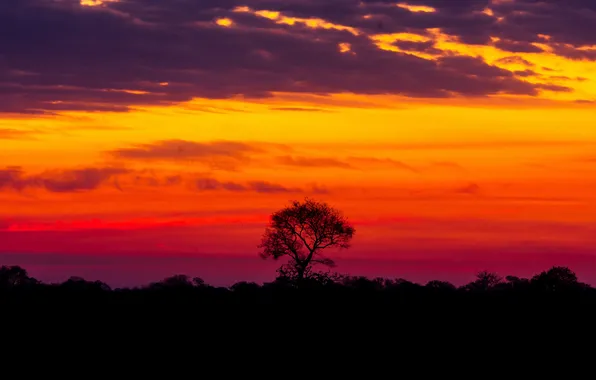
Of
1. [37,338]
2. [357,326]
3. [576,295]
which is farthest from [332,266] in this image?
[37,338]

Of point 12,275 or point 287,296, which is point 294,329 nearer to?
point 287,296

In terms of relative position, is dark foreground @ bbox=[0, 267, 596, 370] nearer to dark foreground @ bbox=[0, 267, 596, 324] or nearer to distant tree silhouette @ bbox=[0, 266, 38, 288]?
dark foreground @ bbox=[0, 267, 596, 324]

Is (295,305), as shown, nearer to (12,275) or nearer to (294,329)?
(294,329)

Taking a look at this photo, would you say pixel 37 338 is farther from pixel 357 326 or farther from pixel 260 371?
pixel 357 326

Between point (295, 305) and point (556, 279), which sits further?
point (556, 279)

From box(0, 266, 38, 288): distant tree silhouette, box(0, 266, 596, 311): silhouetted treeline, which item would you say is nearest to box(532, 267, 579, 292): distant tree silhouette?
box(0, 266, 596, 311): silhouetted treeline

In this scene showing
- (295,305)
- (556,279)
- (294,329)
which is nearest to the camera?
(294,329)

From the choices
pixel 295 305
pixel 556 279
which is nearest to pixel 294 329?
pixel 295 305

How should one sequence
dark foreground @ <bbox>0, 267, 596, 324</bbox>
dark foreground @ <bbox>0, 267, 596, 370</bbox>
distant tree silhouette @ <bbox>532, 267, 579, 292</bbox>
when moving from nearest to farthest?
dark foreground @ <bbox>0, 267, 596, 370</bbox>, dark foreground @ <bbox>0, 267, 596, 324</bbox>, distant tree silhouette @ <bbox>532, 267, 579, 292</bbox>

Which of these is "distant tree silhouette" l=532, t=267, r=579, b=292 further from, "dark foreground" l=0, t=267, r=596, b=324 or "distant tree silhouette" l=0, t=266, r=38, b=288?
"distant tree silhouette" l=0, t=266, r=38, b=288

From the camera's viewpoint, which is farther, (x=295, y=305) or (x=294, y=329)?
(x=295, y=305)

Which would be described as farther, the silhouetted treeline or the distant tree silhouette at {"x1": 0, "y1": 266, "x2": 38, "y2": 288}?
the distant tree silhouette at {"x1": 0, "y1": 266, "x2": 38, "y2": 288}

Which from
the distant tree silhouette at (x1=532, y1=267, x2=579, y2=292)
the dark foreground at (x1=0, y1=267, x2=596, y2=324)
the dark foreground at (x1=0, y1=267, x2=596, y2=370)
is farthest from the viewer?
the distant tree silhouette at (x1=532, y1=267, x2=579, y2=292)

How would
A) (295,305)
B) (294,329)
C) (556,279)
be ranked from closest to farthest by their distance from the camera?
(294,329) < (295,305) < (556,279)
